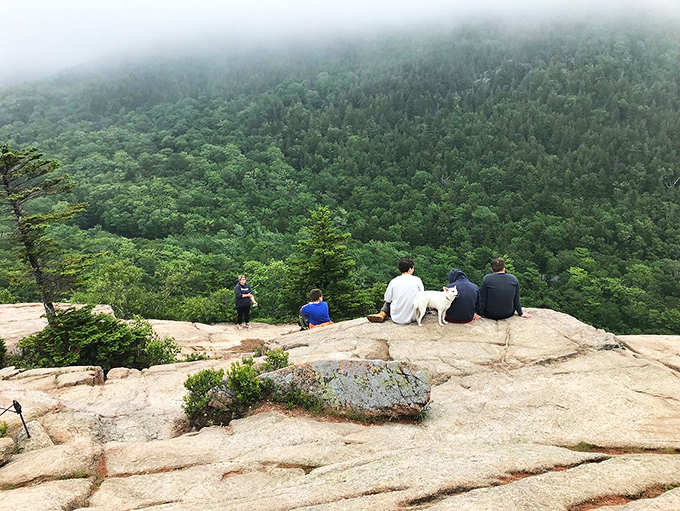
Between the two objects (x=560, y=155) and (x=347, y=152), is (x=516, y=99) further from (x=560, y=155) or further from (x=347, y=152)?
(x=347, y=152)

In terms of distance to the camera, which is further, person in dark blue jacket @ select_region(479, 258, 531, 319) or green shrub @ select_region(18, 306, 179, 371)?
green shrub @ select_region(18, 306, 179, 371)

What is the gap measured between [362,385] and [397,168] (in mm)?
103367

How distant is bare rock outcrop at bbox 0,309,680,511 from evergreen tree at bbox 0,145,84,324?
2.93 metres

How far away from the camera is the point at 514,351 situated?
7.92 metres

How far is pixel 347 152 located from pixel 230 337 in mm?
99548

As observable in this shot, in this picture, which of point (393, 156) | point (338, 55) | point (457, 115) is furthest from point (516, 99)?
point (338, 55)

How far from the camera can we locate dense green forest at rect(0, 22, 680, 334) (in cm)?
5428

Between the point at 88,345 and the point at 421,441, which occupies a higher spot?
the point at 421,441

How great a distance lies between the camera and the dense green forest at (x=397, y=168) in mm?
54281

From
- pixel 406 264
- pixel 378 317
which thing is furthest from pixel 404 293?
pixel 378 317

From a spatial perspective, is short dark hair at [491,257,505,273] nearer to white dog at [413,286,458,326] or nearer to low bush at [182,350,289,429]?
white dog at [413,286,458,326]

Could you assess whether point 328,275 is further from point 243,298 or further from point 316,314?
point 316,314

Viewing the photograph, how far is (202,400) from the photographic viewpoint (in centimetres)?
661

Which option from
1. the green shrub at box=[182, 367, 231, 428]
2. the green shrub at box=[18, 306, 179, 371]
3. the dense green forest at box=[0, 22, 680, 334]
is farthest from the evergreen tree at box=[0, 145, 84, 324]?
Result: the dense green forest at box=[0, 22, 680, 334]
